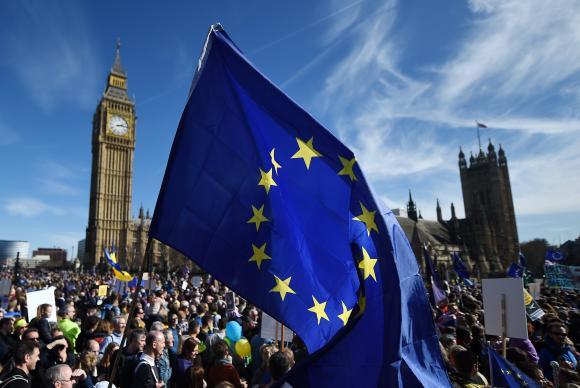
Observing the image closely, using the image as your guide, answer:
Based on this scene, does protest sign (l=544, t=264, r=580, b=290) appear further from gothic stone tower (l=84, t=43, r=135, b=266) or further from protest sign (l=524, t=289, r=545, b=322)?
gothic stone tower (l=84, t=43, r=135, b=266)

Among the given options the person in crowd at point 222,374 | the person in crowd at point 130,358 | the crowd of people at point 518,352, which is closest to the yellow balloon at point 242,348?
the person in crowd at point 222,374

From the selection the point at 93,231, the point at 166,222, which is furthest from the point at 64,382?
Answer: the point at 93,231

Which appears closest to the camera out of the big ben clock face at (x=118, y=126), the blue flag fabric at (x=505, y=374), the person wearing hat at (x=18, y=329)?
the blue flag fabric at (x=505, y=374)

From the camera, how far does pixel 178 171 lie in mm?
3648

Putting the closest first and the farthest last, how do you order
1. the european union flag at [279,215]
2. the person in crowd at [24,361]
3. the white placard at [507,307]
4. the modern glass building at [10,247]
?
the european union flag at [279,215] < the person in crowd at [24,361] < the white placard at [507,307] < the modern glass building at [10,247]

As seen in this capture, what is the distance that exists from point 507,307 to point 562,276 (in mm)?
18020

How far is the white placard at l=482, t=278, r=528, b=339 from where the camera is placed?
14.3 feet

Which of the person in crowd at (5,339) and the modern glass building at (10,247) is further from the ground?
the modern glass building at (10,247)

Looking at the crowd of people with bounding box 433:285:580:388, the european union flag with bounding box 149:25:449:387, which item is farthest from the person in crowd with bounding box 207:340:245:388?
the crowd of people with bounding box 433:285:580:388

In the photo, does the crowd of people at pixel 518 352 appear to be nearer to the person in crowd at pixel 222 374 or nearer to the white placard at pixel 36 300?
the person in crowd at pixel 222 374

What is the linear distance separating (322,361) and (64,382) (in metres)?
2.45

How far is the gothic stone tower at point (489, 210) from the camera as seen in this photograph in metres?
73.4

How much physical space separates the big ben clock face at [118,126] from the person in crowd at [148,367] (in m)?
81.3

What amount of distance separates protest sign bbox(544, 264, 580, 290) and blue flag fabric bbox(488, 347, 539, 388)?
17800 millimetres
